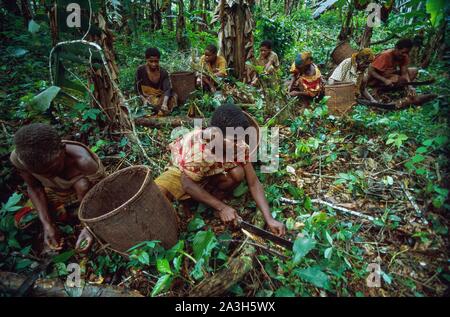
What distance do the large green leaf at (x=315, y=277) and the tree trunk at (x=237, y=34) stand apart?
406cm

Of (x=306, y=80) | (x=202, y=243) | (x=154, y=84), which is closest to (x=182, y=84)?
(x=154, y=84)

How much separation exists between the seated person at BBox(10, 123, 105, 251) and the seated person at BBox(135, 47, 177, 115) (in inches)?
93.4

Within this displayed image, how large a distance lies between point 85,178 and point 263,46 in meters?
5.07

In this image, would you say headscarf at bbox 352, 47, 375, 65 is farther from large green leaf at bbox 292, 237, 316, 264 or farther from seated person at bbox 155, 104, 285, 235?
large green leaf at bbox 292, 237, 316, 264

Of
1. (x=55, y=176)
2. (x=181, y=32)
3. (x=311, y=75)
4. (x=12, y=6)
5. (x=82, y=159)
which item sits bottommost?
(x=55, y=176)

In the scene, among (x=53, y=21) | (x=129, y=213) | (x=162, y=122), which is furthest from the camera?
(x=162, y=122)

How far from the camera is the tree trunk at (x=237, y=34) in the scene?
4.65 m

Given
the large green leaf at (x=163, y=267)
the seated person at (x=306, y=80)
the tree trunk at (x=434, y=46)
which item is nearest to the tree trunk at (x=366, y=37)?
the tree trunk at (x=434, y=46)

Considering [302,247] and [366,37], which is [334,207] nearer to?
[302,247]

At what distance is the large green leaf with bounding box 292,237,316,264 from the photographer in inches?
65.3

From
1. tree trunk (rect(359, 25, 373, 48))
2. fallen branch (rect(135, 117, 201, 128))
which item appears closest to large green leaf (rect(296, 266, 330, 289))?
fallen branch (rect(135, 117, 201, 128))

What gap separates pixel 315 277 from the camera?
5.23 feet

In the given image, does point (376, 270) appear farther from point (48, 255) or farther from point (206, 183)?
point (48, 255)

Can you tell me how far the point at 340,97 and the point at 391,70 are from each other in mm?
1783
